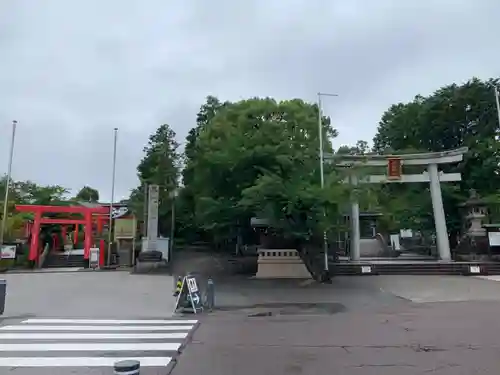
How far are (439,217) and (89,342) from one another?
2315cm

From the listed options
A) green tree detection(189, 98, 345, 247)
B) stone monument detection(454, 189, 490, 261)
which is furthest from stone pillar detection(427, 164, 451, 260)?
green tree detection(189, 98, 345, 247)

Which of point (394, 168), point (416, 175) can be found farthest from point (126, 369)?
point (416, 175)

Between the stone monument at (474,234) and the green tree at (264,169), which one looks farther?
the stone monument at (474,234)

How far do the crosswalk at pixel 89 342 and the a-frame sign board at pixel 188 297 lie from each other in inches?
46.7

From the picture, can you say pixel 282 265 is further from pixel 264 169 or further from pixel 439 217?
pixel 439 217

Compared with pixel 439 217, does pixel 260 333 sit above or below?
below

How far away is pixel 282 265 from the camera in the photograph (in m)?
23.2

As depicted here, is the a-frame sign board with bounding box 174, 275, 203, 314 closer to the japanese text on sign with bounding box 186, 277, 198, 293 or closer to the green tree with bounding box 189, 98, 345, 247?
the japanese text on sign with bounding box 186, 277, 198, 293

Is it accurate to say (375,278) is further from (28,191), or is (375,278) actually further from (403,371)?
(28,191)

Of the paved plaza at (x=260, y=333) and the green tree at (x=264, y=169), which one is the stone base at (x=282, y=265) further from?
the paved plaza at (x=260, y=333)

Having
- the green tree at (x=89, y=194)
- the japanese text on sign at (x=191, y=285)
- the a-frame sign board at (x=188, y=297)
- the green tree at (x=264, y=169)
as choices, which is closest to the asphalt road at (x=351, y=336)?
the a-frame sign board at (x=188, y=297)

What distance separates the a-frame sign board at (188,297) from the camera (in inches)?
464

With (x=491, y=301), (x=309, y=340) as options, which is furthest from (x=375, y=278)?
(x=309, y=340)

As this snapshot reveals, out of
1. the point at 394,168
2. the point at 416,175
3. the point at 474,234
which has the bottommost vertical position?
the point at 474,234
